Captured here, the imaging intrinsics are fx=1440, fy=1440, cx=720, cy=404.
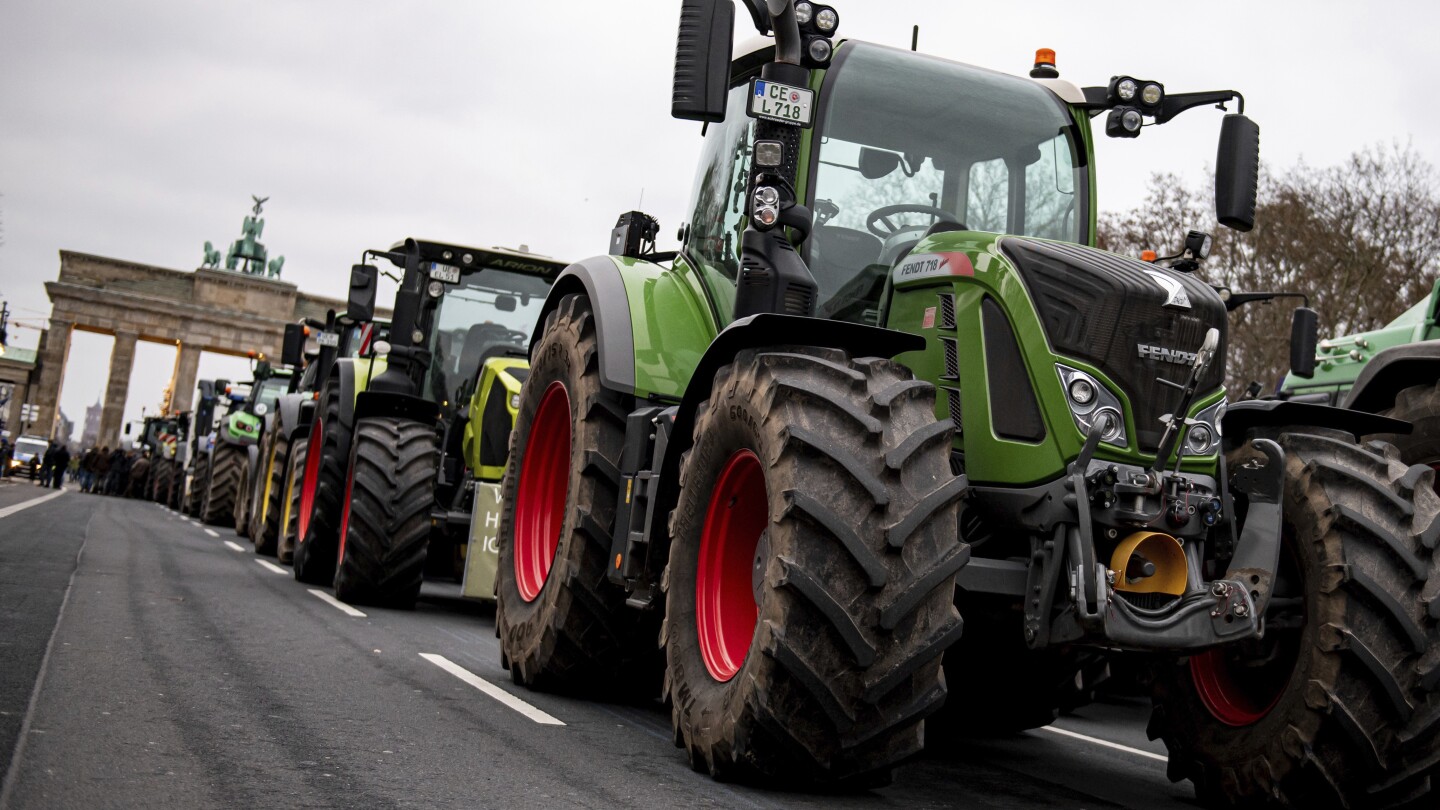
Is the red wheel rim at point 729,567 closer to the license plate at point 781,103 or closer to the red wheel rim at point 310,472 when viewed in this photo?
the license plate at point 781,103

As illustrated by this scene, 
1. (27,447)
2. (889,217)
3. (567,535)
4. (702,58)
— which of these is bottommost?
(567,535)

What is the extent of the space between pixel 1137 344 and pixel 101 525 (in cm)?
1807

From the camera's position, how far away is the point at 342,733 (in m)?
5.38

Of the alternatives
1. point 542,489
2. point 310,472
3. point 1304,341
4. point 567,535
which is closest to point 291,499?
point 310,472

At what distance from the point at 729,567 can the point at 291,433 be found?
10986 mm

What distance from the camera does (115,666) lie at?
661 centimetres

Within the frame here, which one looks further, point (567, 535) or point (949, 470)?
point (567, 535)

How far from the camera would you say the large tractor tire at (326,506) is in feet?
39.4

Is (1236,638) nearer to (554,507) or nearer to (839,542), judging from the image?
(839,542)

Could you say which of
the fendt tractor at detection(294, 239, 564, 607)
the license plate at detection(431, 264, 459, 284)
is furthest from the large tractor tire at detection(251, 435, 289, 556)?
the license plate at detection(431, 264, 459, 284)

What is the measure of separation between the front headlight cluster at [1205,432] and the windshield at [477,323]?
813 centimetres

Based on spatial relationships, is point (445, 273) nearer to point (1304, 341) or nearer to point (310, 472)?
point (310, 472)

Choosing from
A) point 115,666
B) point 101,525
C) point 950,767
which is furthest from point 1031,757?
point 101,525

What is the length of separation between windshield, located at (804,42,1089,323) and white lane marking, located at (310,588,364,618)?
18.7ft
